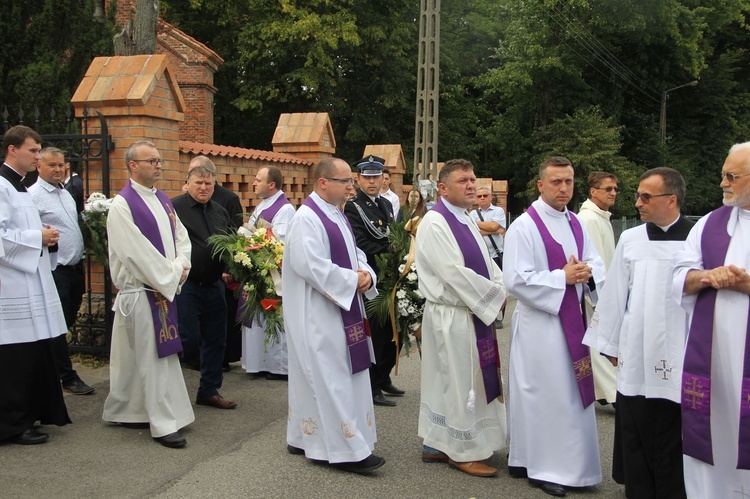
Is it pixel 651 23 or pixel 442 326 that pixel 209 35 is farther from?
pixel 442 326

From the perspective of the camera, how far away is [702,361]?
12.5 ft

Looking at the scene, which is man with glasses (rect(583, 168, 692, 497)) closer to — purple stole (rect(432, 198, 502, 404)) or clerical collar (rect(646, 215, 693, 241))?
clerical collar (rect(646, 215, 693, 241))

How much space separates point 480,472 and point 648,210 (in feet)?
6.71

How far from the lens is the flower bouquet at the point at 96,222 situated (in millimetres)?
6793

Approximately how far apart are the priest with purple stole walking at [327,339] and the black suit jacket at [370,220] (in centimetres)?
154

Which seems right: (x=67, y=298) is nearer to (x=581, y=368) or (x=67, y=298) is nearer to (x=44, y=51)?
(x=581, y=368)

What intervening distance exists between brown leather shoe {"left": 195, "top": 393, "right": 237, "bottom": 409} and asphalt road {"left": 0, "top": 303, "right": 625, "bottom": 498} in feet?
0.51

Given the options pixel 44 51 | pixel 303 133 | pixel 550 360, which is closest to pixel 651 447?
pixel 550 360

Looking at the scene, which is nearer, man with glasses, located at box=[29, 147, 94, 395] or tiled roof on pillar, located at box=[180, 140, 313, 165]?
man with glasses, located at box=[29, 147, 94, 395]

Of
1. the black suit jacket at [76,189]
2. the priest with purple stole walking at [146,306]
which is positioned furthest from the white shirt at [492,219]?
the priest with purple stole walking at [146,306]

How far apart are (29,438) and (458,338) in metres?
3.20

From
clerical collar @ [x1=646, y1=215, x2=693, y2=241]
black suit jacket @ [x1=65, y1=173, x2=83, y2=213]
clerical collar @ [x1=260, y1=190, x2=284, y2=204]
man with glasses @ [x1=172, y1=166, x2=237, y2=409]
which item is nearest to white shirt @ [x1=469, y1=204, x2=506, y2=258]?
clerical collar @ [x1=260, y1=190, x2=284, y2=204]

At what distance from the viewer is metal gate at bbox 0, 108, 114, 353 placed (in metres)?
7.53

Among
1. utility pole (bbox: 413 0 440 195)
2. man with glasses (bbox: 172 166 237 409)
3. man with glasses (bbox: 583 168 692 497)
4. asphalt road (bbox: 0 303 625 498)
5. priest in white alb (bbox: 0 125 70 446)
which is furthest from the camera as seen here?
utility pole (bbox: 413 0 440 195)
